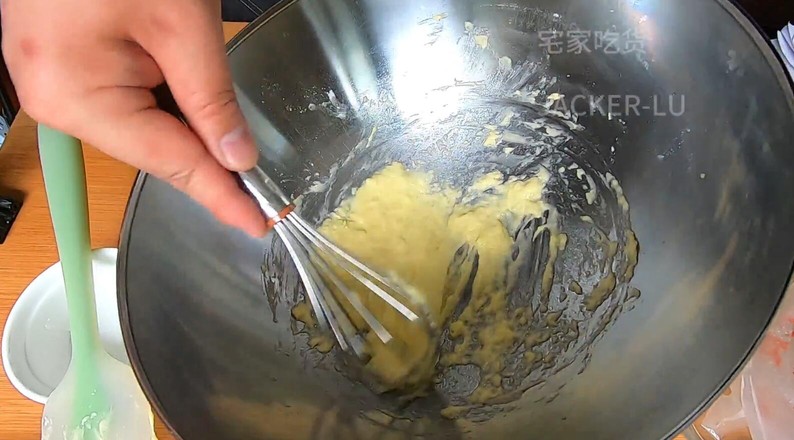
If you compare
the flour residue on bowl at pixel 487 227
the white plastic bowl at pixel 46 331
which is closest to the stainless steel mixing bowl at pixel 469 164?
the flour residue on bowl at pixel 487 227

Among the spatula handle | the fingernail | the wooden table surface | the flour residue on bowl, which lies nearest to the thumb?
the fingernail

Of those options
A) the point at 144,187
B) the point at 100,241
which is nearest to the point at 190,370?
the point at 144,187

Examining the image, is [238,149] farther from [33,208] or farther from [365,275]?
[33,208]

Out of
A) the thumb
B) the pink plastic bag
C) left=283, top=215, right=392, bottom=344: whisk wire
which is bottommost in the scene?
left=283, top=215, right=392, bottom=344: whisk wire

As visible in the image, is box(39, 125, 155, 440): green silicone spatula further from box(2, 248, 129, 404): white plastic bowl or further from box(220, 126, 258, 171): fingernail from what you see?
box(220, 126, 258, 171): fingernail

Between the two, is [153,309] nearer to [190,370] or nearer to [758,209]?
[190,370]

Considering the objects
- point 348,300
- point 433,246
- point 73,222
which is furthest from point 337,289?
point 73,222

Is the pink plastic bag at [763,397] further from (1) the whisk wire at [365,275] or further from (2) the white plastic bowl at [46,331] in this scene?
(2) the white plastic bowl at [46,331]
